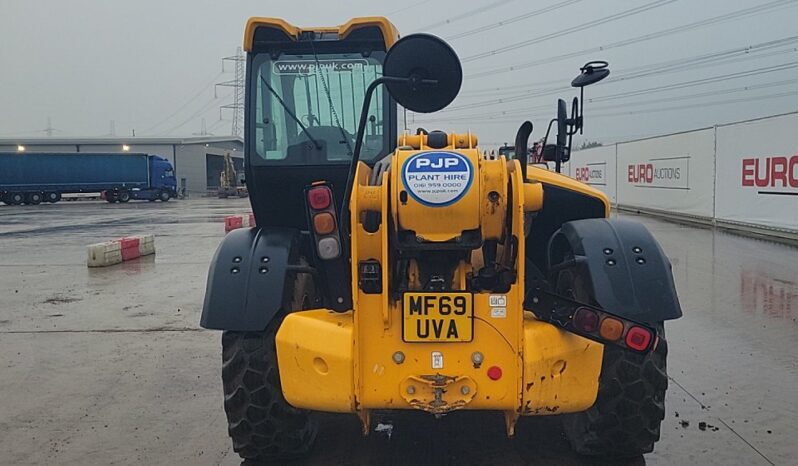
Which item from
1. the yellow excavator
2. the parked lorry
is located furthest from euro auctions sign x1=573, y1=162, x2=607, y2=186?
the parked lorry

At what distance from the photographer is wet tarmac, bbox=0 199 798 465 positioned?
14.3 feet

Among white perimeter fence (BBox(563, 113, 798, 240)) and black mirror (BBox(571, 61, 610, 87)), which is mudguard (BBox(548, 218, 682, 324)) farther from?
white perimeter fence (BBox(563, 113, 798, 240))

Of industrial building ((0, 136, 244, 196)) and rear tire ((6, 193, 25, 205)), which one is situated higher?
industrial building ((0, 136, 244, 196))

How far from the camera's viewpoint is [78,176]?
43.2 metres

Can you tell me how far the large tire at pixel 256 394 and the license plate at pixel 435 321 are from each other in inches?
34.6

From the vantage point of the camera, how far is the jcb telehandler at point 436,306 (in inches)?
132

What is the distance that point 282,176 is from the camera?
4801 millimetres

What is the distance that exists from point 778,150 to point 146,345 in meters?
15.0

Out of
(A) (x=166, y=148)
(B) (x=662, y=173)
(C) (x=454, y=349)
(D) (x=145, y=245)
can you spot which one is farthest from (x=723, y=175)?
(A) (x=166, y=148)

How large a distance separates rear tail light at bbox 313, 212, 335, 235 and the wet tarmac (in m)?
1.46

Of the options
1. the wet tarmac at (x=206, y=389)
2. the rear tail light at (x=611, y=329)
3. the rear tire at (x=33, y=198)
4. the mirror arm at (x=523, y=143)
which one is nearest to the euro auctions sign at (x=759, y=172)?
the wet tarmac at (x=206, y=389)

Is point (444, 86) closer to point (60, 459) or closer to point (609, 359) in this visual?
point (609, 359)

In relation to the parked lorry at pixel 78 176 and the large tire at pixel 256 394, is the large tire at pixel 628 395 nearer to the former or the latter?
the large tire at pixel 256 394

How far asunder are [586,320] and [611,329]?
4.6 inches
